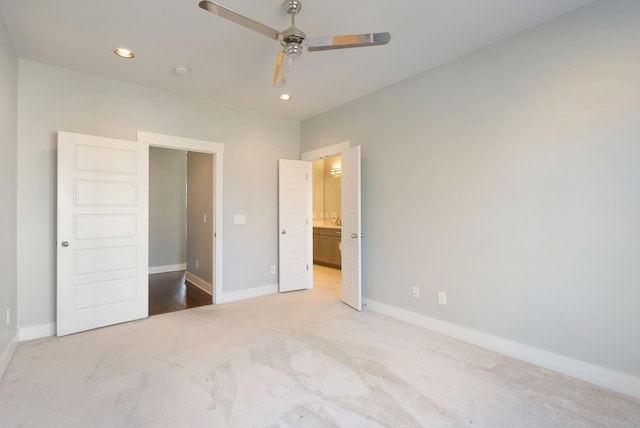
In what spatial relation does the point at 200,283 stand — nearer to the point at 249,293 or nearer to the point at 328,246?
the point at 249,293

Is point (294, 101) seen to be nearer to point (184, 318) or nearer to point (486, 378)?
point (184, 318)

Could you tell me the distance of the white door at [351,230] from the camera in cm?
374

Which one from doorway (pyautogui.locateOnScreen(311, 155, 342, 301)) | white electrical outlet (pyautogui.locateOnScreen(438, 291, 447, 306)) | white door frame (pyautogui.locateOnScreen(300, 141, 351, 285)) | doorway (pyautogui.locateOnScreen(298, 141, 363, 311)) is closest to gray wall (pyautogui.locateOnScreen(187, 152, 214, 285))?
white door frame (pyautogui.locateOnScreen(300, 141, 351, 285))

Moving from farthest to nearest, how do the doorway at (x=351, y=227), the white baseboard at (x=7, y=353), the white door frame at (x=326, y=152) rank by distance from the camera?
the white door frame at (x=326, y=152), the doorway at (x=351, y=227), the white baseboard at (x=7, y=353)

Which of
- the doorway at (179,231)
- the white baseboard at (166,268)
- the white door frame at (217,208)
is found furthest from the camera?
the white baseboard at (166,268)

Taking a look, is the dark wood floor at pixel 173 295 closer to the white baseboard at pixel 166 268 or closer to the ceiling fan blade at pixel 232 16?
the white baseboard at pixel 166 268

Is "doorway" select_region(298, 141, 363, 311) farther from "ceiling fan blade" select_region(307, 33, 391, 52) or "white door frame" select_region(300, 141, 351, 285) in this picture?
"ceiling fan blade" select_region(307, 33, 391, 52)

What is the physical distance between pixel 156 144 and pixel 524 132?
12.7 ft

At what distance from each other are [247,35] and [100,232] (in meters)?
2.51

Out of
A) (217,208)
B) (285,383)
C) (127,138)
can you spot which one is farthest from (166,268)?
(285,383)

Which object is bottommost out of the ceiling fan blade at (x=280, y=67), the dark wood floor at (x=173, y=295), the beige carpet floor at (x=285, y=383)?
the beige carpet floor at (x=285, y=383)

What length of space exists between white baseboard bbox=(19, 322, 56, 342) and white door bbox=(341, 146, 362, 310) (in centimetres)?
318

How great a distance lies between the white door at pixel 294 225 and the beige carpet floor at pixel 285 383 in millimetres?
1548

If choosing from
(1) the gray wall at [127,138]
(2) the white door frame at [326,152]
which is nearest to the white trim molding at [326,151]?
(2) the white door frame at [326,152]
